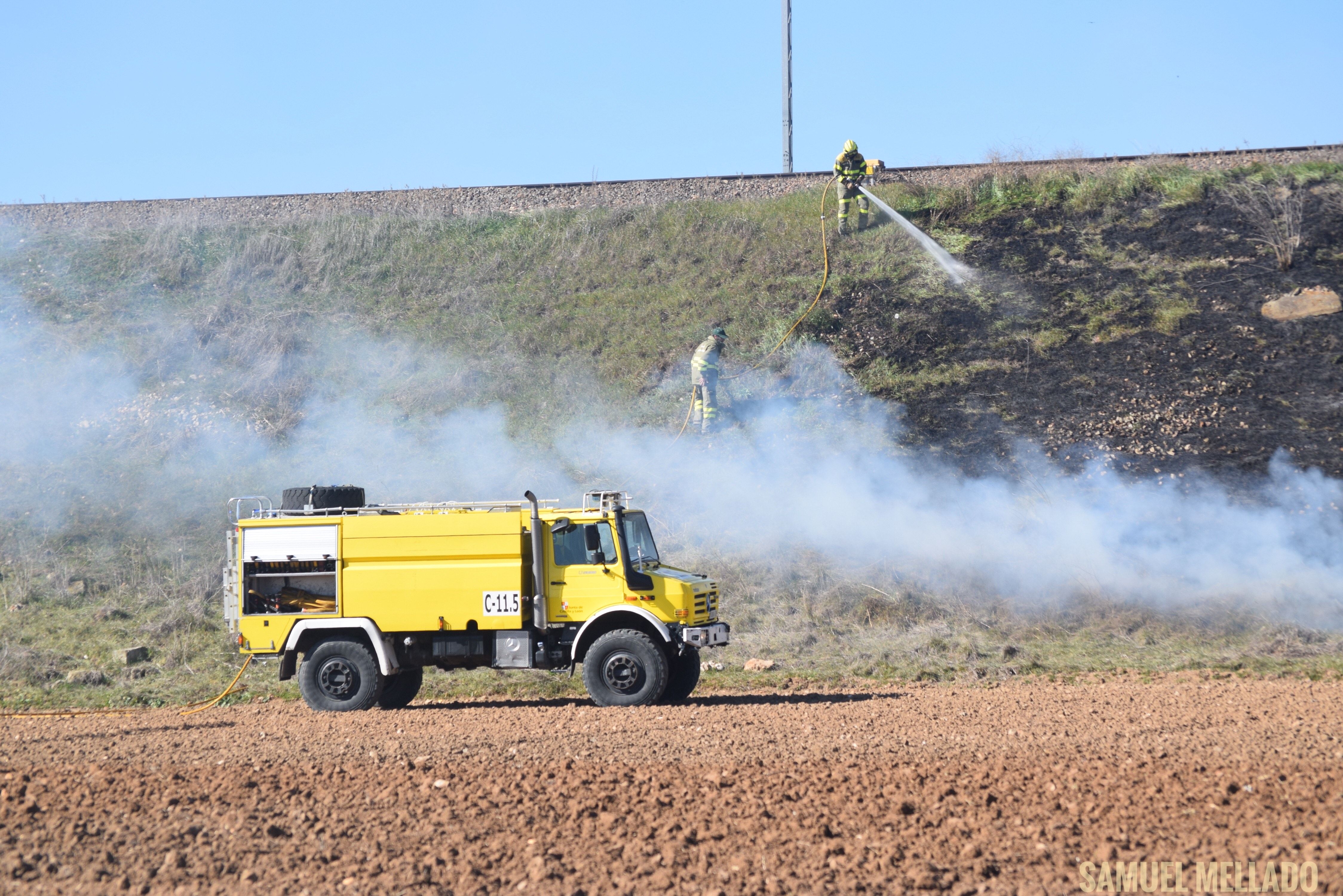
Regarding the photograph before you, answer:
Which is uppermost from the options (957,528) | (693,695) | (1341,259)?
(1341,259)

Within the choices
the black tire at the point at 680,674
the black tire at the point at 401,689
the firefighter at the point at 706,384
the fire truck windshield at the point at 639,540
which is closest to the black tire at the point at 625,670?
the black tire at the point at 680,674

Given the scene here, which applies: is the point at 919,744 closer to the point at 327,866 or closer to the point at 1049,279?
the point at 327,866

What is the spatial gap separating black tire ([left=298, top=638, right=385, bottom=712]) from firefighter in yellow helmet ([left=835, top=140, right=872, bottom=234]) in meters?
18.2

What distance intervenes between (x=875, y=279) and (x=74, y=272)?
69.7ft

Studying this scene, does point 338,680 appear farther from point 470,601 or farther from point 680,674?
point 680,674

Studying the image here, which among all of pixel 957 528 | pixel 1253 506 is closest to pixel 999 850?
pixel 957 528

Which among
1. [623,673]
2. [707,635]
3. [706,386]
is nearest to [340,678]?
[623,673]

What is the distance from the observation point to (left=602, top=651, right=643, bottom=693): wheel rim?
1109 cm

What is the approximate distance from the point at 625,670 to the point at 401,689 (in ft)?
9.54

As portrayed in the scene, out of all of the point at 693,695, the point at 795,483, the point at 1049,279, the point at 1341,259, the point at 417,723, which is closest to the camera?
the point at 417,723

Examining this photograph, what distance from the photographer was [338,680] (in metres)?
11.5

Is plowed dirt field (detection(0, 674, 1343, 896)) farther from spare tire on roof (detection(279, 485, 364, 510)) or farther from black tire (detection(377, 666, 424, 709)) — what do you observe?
spare tire on roof (detection(279, 485, 364, 510))

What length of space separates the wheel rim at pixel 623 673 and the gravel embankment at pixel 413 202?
19.4 metres

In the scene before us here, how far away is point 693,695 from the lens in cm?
1231
